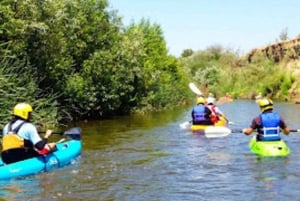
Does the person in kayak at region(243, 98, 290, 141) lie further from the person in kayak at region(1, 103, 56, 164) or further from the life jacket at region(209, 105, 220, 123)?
the life jacket at region(209, 105, 220, 123)

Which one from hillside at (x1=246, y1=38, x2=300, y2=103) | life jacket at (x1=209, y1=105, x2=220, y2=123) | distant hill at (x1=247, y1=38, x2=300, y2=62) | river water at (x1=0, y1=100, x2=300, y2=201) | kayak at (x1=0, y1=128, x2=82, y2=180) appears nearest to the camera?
river water at (x1=0, y1=100, x2=300, y2=201)

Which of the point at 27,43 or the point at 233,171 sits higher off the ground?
the point at 27,43

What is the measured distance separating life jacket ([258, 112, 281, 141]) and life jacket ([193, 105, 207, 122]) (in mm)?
5993

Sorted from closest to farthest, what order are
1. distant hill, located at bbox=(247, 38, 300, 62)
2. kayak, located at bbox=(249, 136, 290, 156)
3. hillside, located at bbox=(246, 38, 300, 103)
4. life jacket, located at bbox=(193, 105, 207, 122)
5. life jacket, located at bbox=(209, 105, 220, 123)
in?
1. kayak, located at bbox=(249, 136, 290, 156)
2. life jacket, located at bbox=(193, 105, 207, 122)
3. life jacket, located at bbox=(209, 105, 220, 123)
4. hillside, located at bbox=(246, 38, 300, 103)
5. distant hill, located at bbox=(247, 38, 300, 62)

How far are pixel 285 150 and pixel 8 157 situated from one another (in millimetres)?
6034

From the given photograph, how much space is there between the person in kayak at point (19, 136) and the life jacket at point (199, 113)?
28.2 ft

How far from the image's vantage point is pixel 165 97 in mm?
39594

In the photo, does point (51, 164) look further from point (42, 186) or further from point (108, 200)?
point (108, 200)

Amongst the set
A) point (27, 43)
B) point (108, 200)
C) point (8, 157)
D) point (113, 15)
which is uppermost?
point (113, 15)

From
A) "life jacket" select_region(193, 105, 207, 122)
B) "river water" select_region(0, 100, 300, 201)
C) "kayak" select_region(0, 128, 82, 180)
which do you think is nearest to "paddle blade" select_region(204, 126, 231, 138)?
"river water" select_region(0, 100, 300, 201)

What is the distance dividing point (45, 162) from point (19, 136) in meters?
1.04

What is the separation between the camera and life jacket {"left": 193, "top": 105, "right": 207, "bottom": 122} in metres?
18.2

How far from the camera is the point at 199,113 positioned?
1839 centimetres

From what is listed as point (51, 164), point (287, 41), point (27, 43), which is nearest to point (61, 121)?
point (27, 43)
